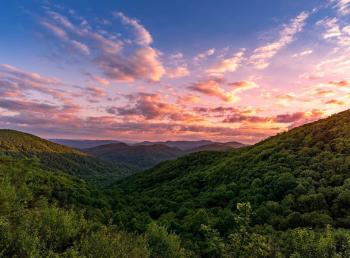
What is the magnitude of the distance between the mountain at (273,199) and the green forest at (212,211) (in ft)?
0.43

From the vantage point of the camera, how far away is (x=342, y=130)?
192 ft

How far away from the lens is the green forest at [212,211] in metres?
16.2

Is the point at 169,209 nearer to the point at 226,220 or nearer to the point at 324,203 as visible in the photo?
the point at 226,220

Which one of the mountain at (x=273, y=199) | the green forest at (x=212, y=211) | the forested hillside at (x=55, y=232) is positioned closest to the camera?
the forested hillside at (x=55, y=232)

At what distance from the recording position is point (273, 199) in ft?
137

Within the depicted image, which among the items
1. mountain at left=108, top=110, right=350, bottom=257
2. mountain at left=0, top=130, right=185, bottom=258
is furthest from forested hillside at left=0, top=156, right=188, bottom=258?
mountain at left=108, top=110, right=350, bottom=257

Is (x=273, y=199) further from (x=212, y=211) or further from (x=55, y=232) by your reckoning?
(x=55, y=232)

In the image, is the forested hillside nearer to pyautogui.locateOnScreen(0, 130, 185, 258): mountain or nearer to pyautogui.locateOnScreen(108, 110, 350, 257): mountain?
pyautogui.locateOnScreen(0, 130, 185, 258): mountain

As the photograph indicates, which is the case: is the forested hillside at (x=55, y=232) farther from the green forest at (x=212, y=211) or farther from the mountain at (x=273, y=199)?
the mountain at (x=273, y=199)

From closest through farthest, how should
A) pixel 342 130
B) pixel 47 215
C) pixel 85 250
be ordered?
pixel 85 250 → pixel 47 215 → pixel 342 130

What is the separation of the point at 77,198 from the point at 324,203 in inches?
1182

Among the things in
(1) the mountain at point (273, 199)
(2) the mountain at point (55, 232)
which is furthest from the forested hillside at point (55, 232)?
(1) the mountain at point (273, 199)

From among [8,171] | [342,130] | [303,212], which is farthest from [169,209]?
[342,130]

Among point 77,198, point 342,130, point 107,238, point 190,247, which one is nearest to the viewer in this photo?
point 107,238
